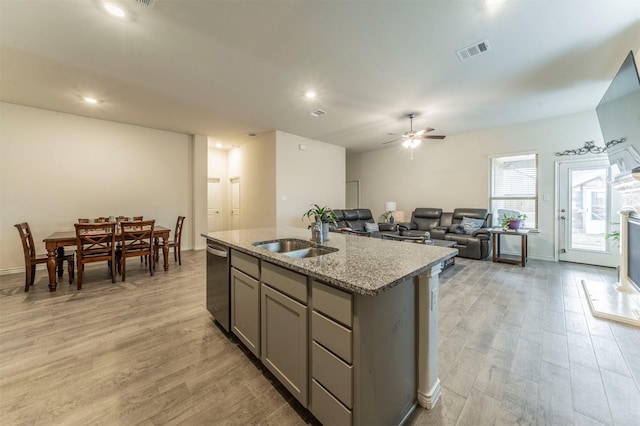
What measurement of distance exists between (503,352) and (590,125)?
198 inches

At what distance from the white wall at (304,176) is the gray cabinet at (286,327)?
4.15 m

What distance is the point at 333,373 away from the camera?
3.82 ft

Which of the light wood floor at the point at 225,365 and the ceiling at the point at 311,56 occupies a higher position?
the ceiling at the point at 311,56

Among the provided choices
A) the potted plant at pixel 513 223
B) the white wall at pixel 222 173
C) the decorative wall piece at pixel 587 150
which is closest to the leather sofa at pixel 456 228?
the potted plant at pixel 513 223

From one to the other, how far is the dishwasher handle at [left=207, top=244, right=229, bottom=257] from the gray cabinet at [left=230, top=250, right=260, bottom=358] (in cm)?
11

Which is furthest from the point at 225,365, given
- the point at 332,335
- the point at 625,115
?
the point at 625,115

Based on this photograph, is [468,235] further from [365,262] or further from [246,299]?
[246,299]

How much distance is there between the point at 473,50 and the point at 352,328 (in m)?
3.09

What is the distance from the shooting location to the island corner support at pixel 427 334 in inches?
54.6

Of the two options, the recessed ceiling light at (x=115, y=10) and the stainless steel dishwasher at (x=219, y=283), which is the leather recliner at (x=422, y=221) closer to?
the stainless steel dishwasher at (x=219, y=283)

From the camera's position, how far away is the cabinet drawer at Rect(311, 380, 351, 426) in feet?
3.68

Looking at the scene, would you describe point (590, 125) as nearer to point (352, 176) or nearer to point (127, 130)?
point (352, 176)

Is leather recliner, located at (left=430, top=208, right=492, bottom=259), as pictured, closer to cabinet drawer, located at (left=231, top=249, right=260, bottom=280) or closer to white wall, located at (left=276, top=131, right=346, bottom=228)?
white wall, located at (left=276, top=131, right=346, bottom=228)

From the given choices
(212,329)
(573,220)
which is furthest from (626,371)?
(573,220)
